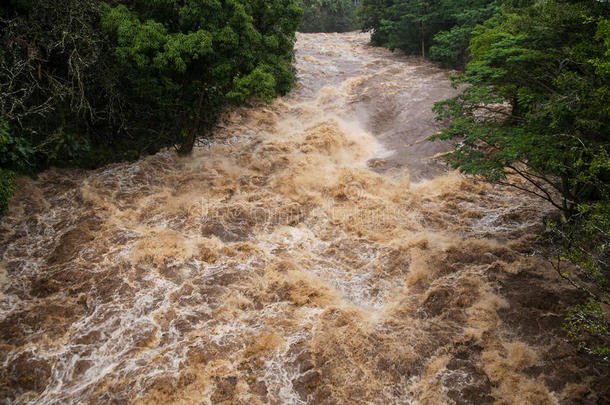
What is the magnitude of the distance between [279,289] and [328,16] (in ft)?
117

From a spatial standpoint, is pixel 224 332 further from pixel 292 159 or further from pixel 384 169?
pixel 384 169

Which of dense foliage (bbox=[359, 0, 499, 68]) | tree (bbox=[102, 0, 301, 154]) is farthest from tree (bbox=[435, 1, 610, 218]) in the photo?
dense foliage (bbox=[359, 0, 499, 68])

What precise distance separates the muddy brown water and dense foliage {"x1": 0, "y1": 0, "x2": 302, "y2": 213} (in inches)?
47.4

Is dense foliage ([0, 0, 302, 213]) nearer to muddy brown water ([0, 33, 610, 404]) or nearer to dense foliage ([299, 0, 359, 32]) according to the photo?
muddy brown water ([0, 33, 610, 404])

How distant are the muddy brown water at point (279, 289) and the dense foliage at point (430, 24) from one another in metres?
10.6

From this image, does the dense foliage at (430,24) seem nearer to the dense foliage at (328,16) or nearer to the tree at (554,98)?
the dense foliage at (328,16)

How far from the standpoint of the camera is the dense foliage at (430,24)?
60.6ft

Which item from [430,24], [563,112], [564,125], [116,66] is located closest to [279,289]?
[563,112]

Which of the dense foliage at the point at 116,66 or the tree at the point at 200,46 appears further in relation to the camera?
the tree at the point at 200,46

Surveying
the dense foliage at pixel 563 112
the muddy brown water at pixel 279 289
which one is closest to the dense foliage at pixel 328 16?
the muddy brown water at pixel 279 289

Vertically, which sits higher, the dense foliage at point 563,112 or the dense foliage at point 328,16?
the dense foliage at point 328,16

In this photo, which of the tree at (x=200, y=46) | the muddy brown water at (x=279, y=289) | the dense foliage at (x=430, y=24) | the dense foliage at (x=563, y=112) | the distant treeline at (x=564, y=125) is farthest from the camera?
the dense foliage at (x=430, y=24)

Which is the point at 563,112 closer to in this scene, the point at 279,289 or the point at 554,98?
the point at 554,98

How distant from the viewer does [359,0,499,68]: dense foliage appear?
727 inches
